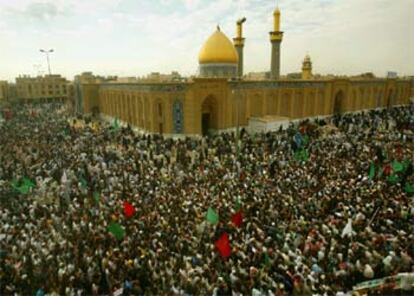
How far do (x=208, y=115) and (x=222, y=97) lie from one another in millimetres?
1776

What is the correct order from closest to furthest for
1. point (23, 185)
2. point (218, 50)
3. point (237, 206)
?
point (237, 206), point (23, 185), point (218, 50)

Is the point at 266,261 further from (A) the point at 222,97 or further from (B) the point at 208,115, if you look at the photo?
(B) the point at 208,115

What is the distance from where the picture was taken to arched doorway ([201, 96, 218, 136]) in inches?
919

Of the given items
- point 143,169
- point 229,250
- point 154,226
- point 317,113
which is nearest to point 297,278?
point 229,250

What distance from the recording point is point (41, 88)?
198ft

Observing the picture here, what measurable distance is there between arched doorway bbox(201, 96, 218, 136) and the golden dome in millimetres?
4676

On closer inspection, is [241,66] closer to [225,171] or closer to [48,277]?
[225,171]

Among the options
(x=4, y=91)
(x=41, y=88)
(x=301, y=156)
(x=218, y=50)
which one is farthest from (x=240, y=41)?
(x=4, y=91)

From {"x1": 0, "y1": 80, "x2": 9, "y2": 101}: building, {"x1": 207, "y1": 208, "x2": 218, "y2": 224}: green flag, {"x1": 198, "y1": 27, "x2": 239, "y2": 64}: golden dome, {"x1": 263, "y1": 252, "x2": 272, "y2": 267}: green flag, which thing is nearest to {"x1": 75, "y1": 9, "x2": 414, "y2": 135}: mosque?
{"x1": 198, "y1": 27, "x2": 239, "y2": 64}: golden dome

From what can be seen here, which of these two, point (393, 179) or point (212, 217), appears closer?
point (212, 217)

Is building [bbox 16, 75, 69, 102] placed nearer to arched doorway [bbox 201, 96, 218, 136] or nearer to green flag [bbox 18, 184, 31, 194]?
arched doorway [bbox 201, 96, 218, 136]

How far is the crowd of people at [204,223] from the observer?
660 cm

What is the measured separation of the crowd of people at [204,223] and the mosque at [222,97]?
6.49 metres

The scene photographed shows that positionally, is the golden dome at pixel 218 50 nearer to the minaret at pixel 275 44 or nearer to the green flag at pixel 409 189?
the minaret at pixel 275 44
